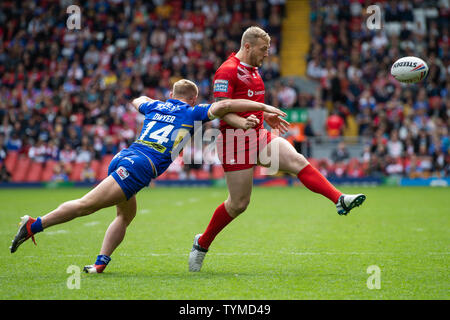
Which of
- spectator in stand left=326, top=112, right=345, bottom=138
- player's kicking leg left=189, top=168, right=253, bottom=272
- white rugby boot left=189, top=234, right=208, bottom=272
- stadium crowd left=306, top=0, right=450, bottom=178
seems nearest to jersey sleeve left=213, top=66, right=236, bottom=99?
player's kicking leg left=189, top=168, right=253, bottom=272

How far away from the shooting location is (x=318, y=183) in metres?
5.90

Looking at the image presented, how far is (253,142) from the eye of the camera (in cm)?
616

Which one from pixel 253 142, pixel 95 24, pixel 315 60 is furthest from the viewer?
pixel 95 24

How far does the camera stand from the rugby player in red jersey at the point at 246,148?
5992mm

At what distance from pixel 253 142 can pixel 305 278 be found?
1.47 m

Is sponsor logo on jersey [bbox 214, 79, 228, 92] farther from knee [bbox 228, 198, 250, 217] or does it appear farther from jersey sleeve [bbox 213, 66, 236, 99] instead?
knee [bbox 228, 198, 250, 217]

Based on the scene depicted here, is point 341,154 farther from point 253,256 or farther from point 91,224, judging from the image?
point 253,256

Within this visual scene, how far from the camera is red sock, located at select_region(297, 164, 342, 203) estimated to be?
19.2ft

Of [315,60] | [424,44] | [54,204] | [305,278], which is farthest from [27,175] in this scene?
[305,278]

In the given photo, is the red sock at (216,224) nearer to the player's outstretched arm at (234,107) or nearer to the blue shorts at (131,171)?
the blue shorts at (131,171)

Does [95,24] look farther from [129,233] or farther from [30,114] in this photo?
[129,233]
